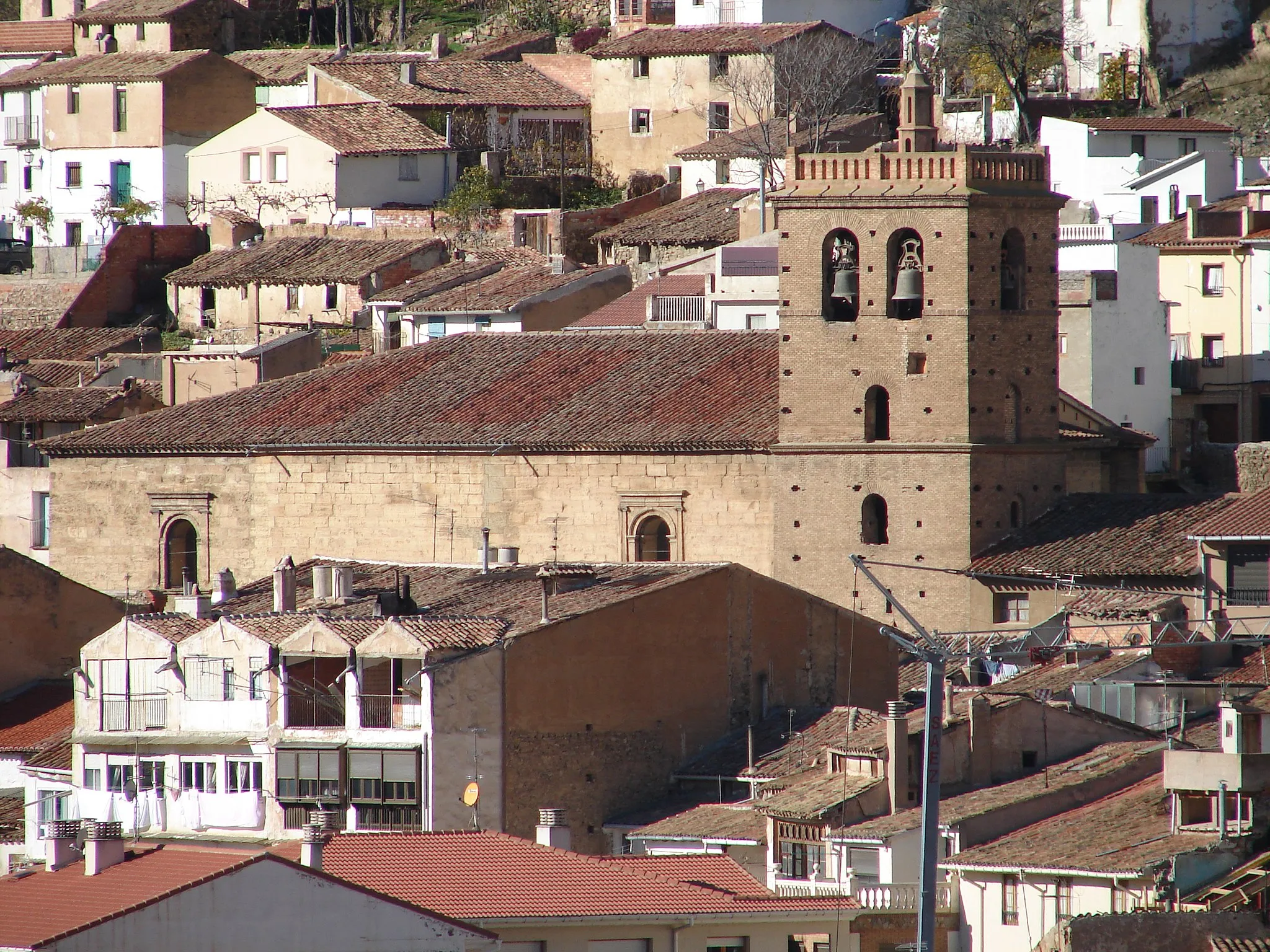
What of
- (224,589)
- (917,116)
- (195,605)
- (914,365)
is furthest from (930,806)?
(917,116)

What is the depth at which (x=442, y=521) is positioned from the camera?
4969cm

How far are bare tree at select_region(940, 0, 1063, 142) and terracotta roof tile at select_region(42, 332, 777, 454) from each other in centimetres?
2255

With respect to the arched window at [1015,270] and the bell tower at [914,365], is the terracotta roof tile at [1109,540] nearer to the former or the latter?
the bell tower at [914,365]

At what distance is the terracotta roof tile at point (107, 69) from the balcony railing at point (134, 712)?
117 ft

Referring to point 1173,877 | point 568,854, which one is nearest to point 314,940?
point 568,854

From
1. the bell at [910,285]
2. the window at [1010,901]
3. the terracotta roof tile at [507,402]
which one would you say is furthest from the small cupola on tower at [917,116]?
the window at [1010,901]

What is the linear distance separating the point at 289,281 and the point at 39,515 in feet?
38.1

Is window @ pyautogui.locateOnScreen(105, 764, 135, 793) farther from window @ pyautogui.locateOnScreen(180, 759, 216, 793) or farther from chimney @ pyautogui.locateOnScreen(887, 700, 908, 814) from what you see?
chimney @ pyautogui.locateOnScreen(887, 700, 908, 814)

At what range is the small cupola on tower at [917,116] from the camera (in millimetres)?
46969

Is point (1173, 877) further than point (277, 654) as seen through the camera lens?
No

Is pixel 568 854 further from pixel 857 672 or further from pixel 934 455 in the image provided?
pixel 934 455

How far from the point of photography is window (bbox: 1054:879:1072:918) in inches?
1346

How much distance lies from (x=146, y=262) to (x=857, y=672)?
3085 cm

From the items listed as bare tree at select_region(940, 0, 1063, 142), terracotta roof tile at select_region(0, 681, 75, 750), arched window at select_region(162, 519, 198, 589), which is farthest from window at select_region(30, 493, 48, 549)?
bare tree at select_region(940, 0, 1063, 142)
